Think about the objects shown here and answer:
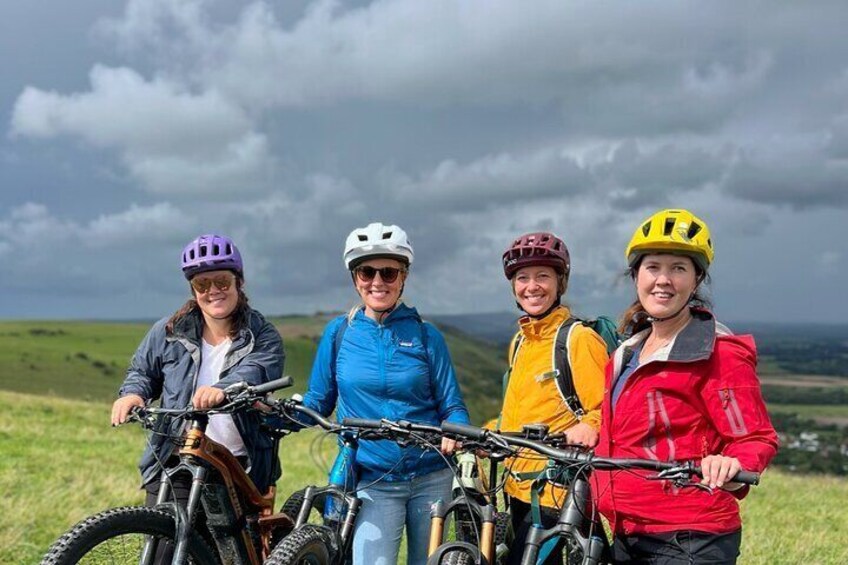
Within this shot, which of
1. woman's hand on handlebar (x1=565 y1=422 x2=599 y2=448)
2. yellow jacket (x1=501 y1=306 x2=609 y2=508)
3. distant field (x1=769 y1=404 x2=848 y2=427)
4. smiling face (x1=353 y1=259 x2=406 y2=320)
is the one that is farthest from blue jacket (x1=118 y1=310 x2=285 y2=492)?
distant field (x1=769 y1=404 x2=848 y2=427)

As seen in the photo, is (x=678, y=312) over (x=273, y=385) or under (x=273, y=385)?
over

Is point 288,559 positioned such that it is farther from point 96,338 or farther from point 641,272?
point 96,338

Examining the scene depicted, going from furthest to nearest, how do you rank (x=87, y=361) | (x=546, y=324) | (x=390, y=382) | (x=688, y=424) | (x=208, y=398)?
1. (x=87, y=361)
2. (x=546, y=324)
3. (x=390, y=382)
4. (x=208, y=398)
5. (x=688, y=424)

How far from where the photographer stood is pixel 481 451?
383 centimetres

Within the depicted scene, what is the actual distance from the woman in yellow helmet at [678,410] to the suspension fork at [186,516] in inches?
90.6

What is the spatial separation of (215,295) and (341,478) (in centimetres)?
158

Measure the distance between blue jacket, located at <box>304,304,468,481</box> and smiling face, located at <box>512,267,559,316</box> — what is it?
650 mm

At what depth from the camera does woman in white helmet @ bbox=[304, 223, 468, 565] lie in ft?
15.4

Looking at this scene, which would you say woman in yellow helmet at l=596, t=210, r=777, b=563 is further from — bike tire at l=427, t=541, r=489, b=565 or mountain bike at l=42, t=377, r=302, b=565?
mountain bike at l=42, t=377, r=302, b=565

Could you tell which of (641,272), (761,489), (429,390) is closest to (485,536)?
(429,390)

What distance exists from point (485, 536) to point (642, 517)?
32.8 inches

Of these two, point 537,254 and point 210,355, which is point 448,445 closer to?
point 537,254

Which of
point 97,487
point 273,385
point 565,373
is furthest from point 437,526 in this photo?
point 97,487

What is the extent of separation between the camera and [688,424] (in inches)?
137
